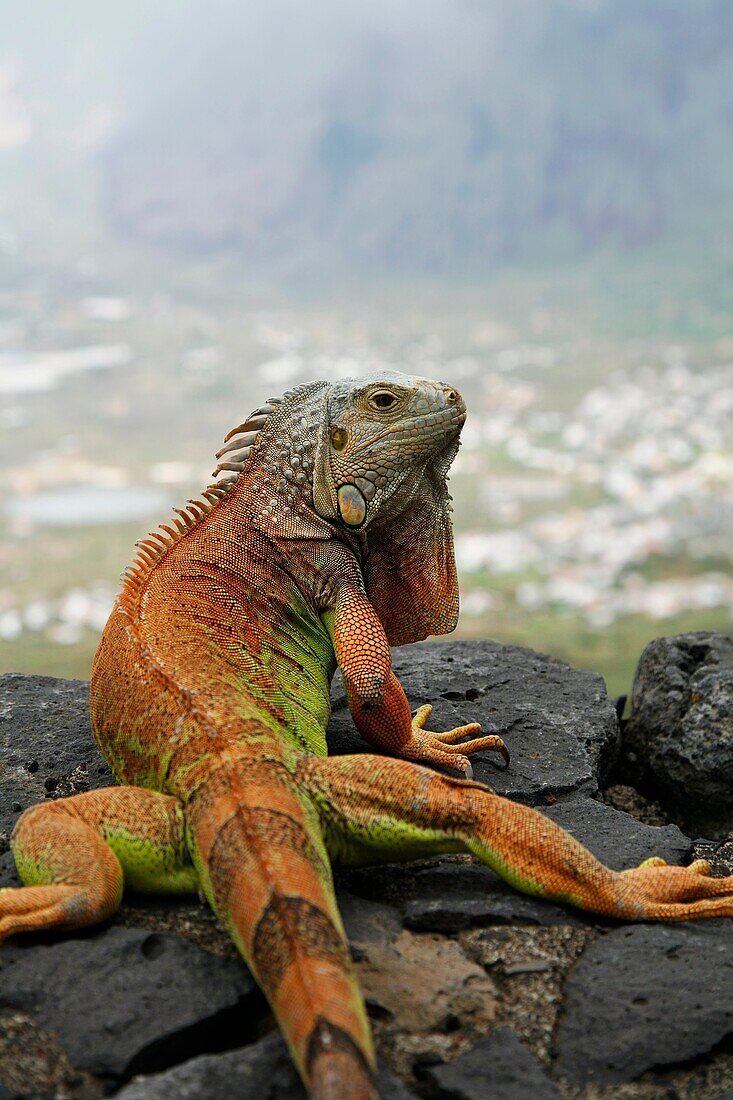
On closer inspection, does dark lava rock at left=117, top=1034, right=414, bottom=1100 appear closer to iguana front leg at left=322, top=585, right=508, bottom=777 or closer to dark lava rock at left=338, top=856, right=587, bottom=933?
dark lava rock at left=338, top=856, right=587, bottom=933

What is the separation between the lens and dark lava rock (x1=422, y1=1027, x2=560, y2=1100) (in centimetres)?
214

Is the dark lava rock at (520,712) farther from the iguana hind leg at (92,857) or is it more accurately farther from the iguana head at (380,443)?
the iguana hind leg at (92,857)

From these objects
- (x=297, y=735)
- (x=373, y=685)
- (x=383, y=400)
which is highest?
(x=383, y=400)

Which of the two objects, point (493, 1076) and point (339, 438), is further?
point (339, 438)

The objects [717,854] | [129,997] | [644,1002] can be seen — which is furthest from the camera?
[717,854]

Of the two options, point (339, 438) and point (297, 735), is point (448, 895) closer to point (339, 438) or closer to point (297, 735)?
point (297, 735)

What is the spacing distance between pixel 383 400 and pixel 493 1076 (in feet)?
6.29

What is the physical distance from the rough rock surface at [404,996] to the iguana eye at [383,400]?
1393mm

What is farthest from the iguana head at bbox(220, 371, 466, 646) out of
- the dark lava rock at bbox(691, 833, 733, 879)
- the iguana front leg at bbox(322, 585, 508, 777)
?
the dark lava rock at bbox(691, 833, 733, 879)

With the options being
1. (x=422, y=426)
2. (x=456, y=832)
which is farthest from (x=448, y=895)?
(x=422, y=426)

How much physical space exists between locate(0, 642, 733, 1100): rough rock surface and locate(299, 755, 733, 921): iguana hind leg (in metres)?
0.08

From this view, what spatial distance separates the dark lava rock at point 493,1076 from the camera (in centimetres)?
214

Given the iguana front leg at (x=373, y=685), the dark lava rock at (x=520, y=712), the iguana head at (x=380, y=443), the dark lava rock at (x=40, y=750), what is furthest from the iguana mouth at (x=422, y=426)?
the dark lava rock at (x=40, y=750)

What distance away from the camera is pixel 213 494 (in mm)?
3430
